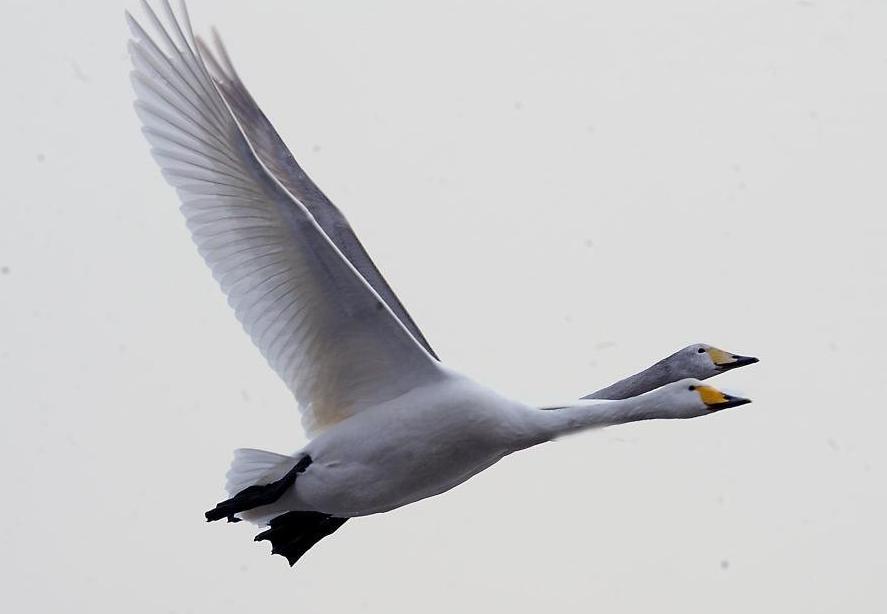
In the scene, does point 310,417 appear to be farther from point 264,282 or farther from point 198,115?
point 198,115

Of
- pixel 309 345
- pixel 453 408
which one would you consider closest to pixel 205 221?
pixel 309 345

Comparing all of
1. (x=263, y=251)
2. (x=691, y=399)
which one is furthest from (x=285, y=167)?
(x=691, y=399)

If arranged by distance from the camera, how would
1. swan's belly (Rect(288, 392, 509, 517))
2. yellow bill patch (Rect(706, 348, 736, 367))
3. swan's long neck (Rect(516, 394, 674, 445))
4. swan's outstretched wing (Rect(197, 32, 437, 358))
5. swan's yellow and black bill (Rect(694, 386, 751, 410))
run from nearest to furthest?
1. swan's yellow and black bill (Rect(694, 386, 751, 410))
2. swan's long neck (Rect(516, 394, 674, 445))
3. swan's belly (Rect(288, 392, 509, 517))
4. yellow bill patch (Rect(706, 348, 736, 367))
5. swan's outstretched wing (Rect(197, 32, 437, 358))

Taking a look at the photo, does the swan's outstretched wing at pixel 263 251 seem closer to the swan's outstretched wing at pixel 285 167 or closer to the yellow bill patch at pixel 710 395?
the swan's outstretched wing at pixel 285 167

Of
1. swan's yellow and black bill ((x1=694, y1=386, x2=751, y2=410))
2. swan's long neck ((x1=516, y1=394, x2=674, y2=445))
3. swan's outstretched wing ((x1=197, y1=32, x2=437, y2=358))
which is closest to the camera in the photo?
swan's yellow and black bill ((x1=694, y1=386, x2=751, y2=410))

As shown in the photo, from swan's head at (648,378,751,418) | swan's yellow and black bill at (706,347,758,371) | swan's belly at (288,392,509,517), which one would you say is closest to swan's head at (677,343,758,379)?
swan's yellow and black bill at (706,347,758,371)

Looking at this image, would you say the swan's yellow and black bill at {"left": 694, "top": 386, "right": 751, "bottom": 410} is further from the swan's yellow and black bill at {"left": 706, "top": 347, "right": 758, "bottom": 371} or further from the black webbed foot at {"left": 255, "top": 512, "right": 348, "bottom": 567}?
the black webbed foot at {"left": 255, "top": 512, "right": 348, "bottom": 567}

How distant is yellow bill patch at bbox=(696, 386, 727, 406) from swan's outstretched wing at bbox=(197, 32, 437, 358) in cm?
175

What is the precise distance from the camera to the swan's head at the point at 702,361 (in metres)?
8.12

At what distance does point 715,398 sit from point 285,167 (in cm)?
327

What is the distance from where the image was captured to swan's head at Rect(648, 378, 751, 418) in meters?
7.16

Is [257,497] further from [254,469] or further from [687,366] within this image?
[687,366]

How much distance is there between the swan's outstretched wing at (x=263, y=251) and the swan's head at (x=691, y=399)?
963 millimetres

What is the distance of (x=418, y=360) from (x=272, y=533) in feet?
3.92
